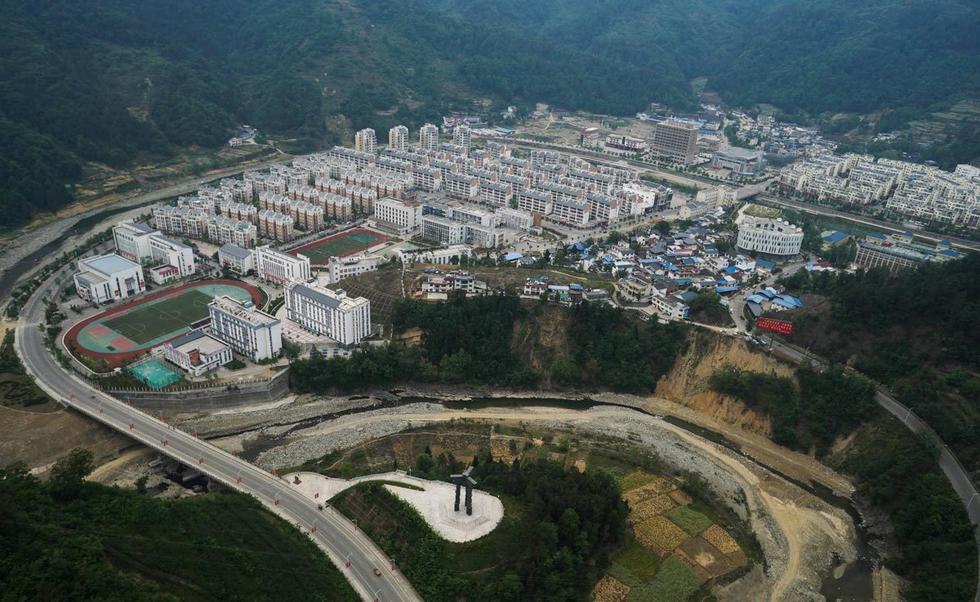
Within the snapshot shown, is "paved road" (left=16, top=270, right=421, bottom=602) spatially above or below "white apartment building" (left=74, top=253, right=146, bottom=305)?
below

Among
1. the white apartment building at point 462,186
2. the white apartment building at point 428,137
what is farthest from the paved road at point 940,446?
the white apartment building at point 428,137

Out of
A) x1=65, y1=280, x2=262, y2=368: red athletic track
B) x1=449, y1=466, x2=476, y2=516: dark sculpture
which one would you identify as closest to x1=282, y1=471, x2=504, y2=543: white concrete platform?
x1=449, y1=466, x2=476, y2=516: dark sculpture

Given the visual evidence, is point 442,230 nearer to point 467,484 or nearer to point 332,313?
point 332,313

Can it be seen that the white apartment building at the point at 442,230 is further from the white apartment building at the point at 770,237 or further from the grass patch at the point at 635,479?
the grass patch at the point at 635,479

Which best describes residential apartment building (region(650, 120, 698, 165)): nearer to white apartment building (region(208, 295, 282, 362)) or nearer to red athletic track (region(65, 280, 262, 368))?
red athletic track (region(65, 280, 262, 368))

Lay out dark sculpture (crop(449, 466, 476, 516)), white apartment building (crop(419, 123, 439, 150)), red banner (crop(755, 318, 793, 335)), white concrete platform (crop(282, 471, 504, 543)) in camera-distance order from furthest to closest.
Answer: white apartment building (crop(419, 123, 439, 150)) < red banner (crop(755, 318, 793, 335)) < white concrete platform (crop(282, 471, 504, 543)) < dark sculpture (crop(449, 466, 476, 516))

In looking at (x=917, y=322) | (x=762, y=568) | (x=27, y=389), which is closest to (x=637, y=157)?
(x=917, y=322)
